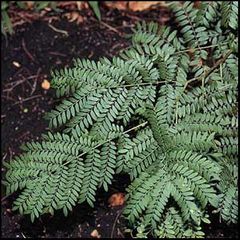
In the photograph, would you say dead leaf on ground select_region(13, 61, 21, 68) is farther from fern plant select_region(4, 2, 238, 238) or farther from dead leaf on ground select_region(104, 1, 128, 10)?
fern plant select_region(4, 2, 238, 238)

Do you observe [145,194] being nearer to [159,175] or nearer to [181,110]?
[159,175]

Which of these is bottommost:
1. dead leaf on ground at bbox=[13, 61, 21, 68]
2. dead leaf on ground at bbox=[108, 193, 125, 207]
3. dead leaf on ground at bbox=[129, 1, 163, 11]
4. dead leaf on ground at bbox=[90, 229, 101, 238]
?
dead leaf on ground at bbox=[90, 229, 101, 238]

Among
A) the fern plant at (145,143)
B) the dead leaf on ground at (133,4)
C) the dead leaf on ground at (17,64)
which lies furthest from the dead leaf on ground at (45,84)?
the fern plant at (145,143)

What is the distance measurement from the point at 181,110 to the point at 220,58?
0.45m

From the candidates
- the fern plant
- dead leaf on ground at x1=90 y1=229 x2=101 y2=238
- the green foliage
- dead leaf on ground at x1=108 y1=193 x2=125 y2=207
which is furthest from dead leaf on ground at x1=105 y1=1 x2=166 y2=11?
dead leaf on ground at x1=90 y1=229 x2=101 y2=238

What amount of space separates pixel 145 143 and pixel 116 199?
2.82 feet

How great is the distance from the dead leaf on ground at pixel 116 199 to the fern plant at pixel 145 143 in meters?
0.54

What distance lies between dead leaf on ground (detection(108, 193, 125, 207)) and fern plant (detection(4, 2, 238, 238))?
538mm

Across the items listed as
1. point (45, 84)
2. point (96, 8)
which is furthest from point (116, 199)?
point (96, 8)

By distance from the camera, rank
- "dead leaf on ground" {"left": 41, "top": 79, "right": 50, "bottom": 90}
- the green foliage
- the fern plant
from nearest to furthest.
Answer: the fern plant
"dead leaf on ground" {"left": 41, "top": 79, "right": 50, "bottom": 90}
the green foliage

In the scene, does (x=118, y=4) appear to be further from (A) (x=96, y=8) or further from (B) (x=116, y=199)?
(B) (x=116, y=199)

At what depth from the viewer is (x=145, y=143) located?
8.81ft

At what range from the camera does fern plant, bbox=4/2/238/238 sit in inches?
102

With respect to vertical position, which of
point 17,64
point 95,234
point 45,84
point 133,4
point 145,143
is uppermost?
point 133,4
